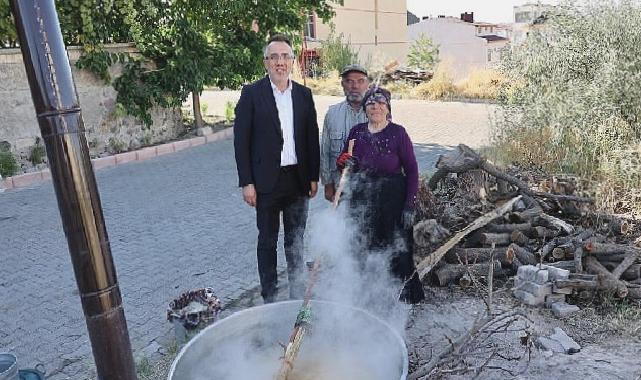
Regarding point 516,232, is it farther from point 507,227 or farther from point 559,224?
point 559,224

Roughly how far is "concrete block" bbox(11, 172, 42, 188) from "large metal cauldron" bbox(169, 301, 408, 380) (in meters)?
6.94

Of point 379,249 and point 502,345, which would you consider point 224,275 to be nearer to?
point 379,249

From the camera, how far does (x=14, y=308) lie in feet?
13.9

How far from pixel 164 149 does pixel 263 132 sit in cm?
748

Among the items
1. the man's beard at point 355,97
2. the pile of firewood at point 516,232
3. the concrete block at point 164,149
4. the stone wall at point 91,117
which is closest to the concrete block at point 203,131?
the stone wall at point 91,117

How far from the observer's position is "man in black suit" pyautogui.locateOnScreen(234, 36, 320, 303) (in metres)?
3.44

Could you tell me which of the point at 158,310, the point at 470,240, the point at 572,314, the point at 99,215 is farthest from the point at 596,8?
the point at 99,215

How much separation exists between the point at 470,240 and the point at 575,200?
1.31 m

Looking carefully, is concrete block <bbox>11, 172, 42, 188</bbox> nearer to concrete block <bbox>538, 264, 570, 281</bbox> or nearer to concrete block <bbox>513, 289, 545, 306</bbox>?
concrete block <bbox>513, 289, 545, 306</bbox>

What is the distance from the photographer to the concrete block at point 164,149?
33.8 feet

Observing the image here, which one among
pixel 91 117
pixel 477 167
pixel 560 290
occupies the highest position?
pixel 91 117

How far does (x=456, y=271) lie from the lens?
422 cm

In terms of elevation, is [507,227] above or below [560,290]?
above

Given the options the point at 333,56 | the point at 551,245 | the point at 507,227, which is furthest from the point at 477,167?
the point at 333,56
